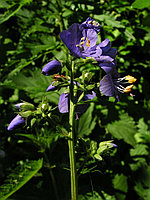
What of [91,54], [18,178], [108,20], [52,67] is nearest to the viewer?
[52,67]

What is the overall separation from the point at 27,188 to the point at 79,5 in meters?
1.82

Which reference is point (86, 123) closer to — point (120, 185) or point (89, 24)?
point (120, 185)

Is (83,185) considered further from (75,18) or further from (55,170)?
(75,18)

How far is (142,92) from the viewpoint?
2.55 meters

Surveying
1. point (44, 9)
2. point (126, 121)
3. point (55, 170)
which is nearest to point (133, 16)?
point (44, 9)


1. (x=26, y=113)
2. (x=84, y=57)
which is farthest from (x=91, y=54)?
(x=26, y=113)

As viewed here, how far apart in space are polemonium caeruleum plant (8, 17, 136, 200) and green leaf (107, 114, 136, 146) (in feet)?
2.60

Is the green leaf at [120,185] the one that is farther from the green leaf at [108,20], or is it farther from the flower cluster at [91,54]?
the green leaf at [108,20]

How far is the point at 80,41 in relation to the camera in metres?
1.36


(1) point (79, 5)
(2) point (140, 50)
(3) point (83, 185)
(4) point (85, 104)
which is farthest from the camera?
(2) point (140, 50)

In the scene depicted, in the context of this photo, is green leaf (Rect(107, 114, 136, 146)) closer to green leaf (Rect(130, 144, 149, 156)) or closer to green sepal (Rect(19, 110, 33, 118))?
green leaf (Rect(130, 144, 149, 156))

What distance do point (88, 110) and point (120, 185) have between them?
771mm

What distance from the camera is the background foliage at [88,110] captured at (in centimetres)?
200

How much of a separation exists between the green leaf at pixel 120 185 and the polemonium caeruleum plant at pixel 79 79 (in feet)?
3.05
